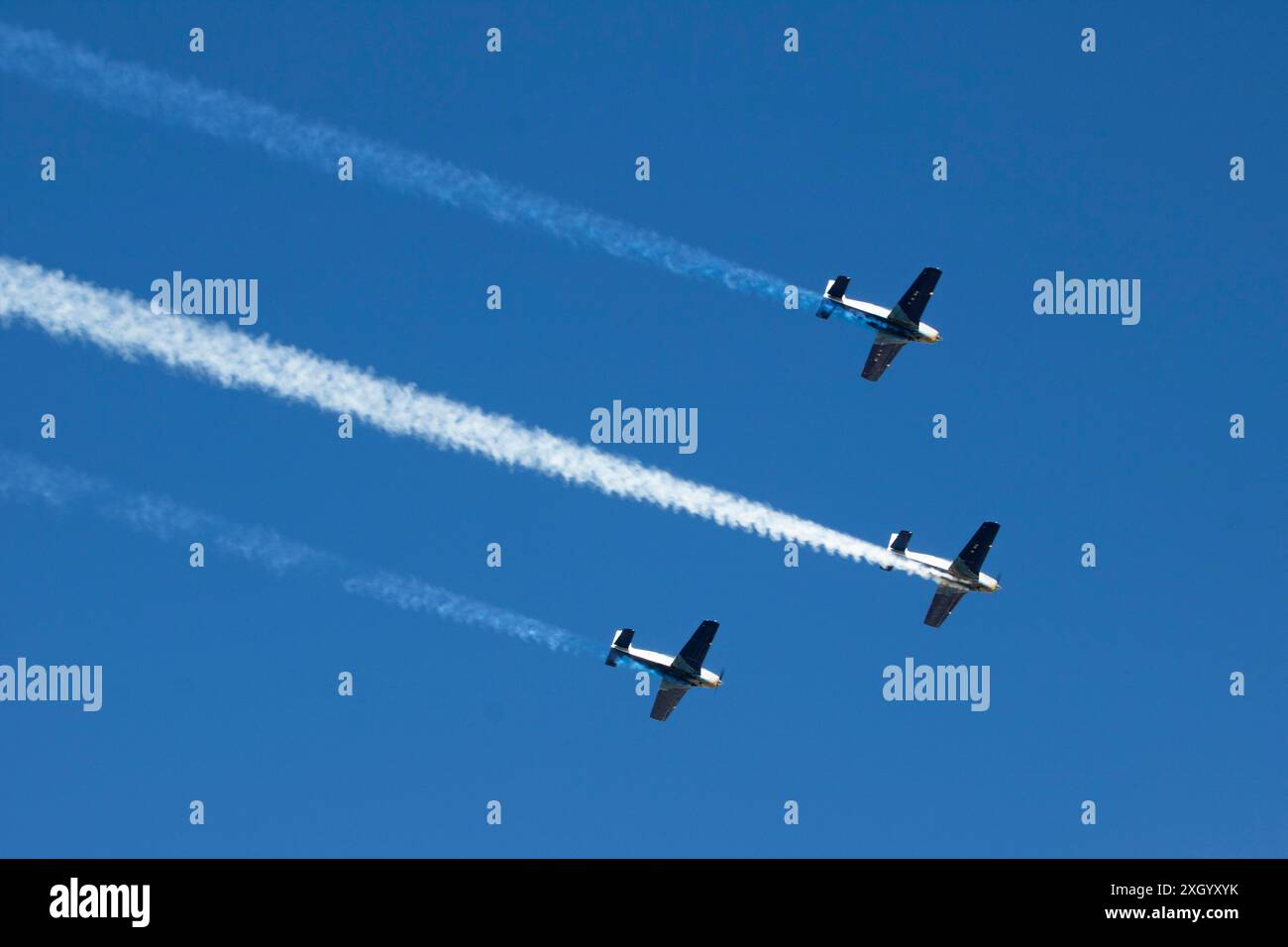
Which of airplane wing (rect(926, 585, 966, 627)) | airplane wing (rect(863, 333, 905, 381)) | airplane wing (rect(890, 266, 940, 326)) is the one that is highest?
airplane wing (rect(890, 266, 940, 326))

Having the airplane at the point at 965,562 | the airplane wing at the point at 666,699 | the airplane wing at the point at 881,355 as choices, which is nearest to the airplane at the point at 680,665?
the airplane wing at the point at 666,699

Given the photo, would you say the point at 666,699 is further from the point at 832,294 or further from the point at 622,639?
the point at 832,294

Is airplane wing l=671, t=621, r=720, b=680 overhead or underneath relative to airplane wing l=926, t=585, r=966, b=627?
underneath

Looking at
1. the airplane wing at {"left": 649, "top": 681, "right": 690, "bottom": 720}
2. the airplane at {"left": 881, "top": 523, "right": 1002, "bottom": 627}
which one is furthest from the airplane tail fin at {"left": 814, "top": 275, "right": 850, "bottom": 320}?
the airplane wing at {"left": 649, "top": 681, "right": 690, "bottom": 720}

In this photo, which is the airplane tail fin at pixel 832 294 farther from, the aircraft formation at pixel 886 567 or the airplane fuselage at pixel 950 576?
the airplane fuselage at pixel 950 576

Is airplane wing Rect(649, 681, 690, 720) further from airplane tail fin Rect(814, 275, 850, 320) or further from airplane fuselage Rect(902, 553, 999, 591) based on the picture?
airplane tail fin Rect(814, 275, 850, 320)
